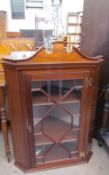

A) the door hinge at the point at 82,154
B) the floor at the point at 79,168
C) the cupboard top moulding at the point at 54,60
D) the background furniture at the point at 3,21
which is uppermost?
the background furniture at the point at 3,21

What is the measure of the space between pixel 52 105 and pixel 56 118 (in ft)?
0.76

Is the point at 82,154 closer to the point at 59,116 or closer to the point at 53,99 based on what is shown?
the point at 59,116

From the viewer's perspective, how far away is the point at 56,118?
1482mm

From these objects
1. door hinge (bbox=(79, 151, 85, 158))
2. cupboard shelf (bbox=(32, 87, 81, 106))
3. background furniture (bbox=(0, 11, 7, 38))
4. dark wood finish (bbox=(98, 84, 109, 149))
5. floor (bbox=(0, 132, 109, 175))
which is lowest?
floor (bbox=(0, 132, 109, 175))

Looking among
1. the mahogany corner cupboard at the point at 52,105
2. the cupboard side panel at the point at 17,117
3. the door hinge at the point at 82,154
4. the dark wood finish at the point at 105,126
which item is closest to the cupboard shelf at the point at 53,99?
the mahogany corner cupboard at the point at 52,105

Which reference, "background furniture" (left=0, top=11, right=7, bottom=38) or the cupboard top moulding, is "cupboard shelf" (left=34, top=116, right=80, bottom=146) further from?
"background furniture" (left=0, top=11, right=7, bottom=38)

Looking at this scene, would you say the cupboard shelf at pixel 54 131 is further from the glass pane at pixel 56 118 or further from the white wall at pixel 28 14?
the white wall at pixel 28 14

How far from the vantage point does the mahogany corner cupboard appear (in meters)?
1.14

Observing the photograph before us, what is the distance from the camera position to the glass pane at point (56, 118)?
4.11 feet

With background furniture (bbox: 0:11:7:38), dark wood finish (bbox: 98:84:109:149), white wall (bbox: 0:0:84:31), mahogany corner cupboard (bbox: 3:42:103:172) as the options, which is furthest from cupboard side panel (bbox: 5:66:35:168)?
white wall (bbox: 0:0:84:31)

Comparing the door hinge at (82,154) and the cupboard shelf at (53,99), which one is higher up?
the cupboard shelf at (53,99)

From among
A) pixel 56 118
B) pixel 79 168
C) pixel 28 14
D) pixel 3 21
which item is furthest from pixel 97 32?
pixel 28 14

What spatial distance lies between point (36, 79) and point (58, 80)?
0.16 metres

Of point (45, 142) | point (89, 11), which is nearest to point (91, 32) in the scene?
point (89, 11)
